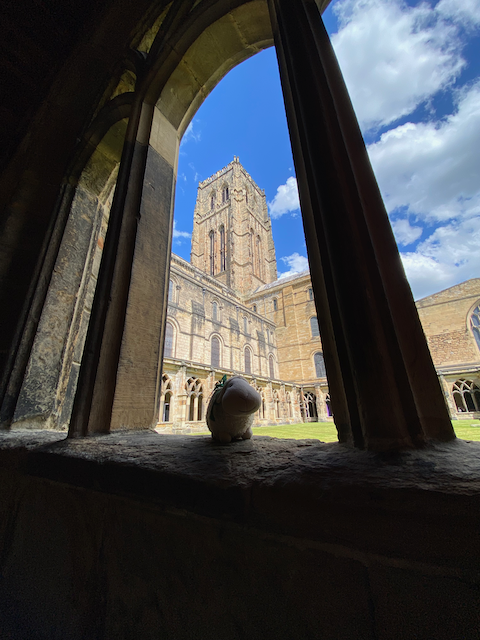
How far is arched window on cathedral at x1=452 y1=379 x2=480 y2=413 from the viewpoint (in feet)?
31.9

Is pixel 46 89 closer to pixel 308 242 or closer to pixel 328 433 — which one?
pixel 308 242

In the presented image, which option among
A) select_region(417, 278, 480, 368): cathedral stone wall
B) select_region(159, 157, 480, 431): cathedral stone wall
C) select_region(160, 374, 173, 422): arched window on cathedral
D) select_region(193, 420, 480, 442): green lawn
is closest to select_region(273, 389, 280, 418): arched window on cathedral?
select_region(159, 157, 480, 431): cathedral stone wall

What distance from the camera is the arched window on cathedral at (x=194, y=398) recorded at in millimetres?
9719

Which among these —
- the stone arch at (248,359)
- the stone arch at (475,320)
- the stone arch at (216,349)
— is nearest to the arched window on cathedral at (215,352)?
the stone arch at (216,349)

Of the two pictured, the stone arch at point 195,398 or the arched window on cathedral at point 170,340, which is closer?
the stone arch at point 195,398

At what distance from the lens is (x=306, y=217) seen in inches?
37.9

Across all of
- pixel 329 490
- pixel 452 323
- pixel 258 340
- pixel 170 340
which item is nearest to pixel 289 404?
pixel 258 340

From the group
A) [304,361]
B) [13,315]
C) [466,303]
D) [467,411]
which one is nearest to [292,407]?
[304,361]

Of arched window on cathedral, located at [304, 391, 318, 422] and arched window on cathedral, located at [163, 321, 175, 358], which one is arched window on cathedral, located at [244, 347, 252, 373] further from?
arched window on cathedral, located at [163, 321, 175, 358]

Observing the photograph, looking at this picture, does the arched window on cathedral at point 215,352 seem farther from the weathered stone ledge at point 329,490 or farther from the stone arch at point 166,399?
the weathered stone ledge at point 329,490

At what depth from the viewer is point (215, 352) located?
16.0 metres

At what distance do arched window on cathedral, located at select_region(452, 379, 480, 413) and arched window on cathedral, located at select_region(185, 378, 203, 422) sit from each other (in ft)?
33.0

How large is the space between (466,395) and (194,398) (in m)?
10.9

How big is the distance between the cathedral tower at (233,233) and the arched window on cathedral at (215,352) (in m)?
10.3
